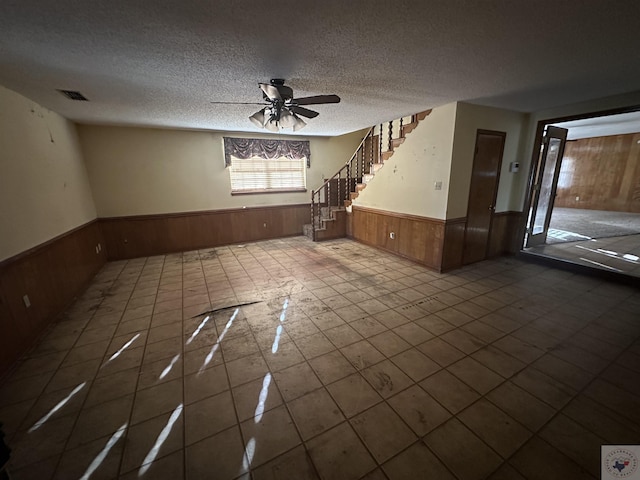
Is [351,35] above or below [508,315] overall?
above

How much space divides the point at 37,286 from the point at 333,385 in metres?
3.14

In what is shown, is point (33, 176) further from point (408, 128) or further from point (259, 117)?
point (408, 128)

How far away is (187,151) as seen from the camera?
205 inches

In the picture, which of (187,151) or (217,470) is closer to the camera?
(217,470)

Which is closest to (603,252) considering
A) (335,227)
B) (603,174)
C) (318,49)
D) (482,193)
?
(482,193)

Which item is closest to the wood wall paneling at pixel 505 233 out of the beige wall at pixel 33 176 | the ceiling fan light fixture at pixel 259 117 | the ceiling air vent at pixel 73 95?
the ceiling fan light fixture at pixel 259 117

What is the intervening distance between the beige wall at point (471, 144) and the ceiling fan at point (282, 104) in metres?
2.07

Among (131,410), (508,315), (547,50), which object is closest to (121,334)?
(131,410)

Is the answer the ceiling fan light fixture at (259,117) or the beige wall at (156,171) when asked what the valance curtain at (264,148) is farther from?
the ceiling fan light fixture at (259,117)

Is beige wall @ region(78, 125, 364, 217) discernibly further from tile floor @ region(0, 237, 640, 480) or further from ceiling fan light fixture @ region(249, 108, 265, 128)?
ceiling fan light fixture @ region(249, 108, 265, 128)

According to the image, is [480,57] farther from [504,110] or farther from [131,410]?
[131,410]

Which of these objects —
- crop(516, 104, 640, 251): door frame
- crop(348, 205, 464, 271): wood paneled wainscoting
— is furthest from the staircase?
crop(516, 104, 640, 251): door frame

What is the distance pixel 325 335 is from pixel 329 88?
8.63 ft

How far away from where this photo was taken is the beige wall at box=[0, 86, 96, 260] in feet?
8.07
